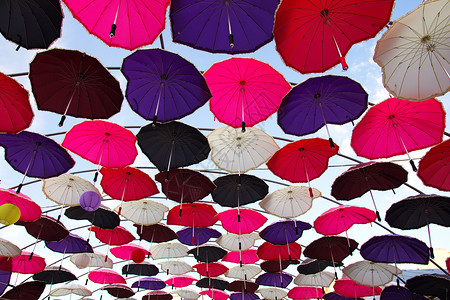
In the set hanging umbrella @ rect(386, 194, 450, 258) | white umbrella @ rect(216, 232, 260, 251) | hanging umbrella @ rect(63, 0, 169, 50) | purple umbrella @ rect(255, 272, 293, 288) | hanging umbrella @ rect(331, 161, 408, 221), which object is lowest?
purple umbrella @ rect(255, 272, 293, 288)

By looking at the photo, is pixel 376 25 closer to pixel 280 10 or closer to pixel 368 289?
pixel 280 10

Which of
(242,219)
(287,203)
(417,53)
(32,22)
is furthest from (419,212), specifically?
(32,22)

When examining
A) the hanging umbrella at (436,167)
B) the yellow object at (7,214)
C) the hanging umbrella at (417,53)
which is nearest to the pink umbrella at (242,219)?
the hanging umbrella at (436,167)

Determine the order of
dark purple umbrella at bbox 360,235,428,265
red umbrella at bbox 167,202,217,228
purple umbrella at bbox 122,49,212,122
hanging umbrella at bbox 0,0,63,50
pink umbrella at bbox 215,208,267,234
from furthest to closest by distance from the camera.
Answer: pink umbrella at bbox 215,208,267,234 → red umbrella at bbox 167,202,217,228 → dark purple umbrella at bbox 360,235,428,265 → purple umbrella at bbox 122,49,212,122 → hanging umbrella at bbox 0,0,63,50

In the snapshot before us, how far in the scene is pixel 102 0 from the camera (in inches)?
257

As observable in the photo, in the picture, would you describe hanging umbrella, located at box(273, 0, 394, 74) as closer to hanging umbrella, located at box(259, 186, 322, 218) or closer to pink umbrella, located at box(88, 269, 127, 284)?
hanging umbrella, located at box(259, 186, 322, 218)

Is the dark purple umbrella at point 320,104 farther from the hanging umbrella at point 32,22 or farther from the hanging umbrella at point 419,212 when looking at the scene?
the hanging umbrella at point 32,22

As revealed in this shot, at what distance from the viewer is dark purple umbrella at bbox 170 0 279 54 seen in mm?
6688

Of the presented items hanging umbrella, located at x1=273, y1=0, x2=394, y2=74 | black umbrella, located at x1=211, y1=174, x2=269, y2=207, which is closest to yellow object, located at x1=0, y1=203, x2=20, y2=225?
black umbrella, located at x1=211, y1=174, x2=269, y2=207

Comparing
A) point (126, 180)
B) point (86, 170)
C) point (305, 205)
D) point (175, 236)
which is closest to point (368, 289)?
point (305, 205)

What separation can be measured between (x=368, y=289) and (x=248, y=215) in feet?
32.6

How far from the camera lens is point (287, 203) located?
1273 centimetres

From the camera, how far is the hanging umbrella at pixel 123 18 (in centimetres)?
655

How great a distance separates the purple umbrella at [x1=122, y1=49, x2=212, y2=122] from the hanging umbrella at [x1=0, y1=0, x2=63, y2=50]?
1678 millimetres
